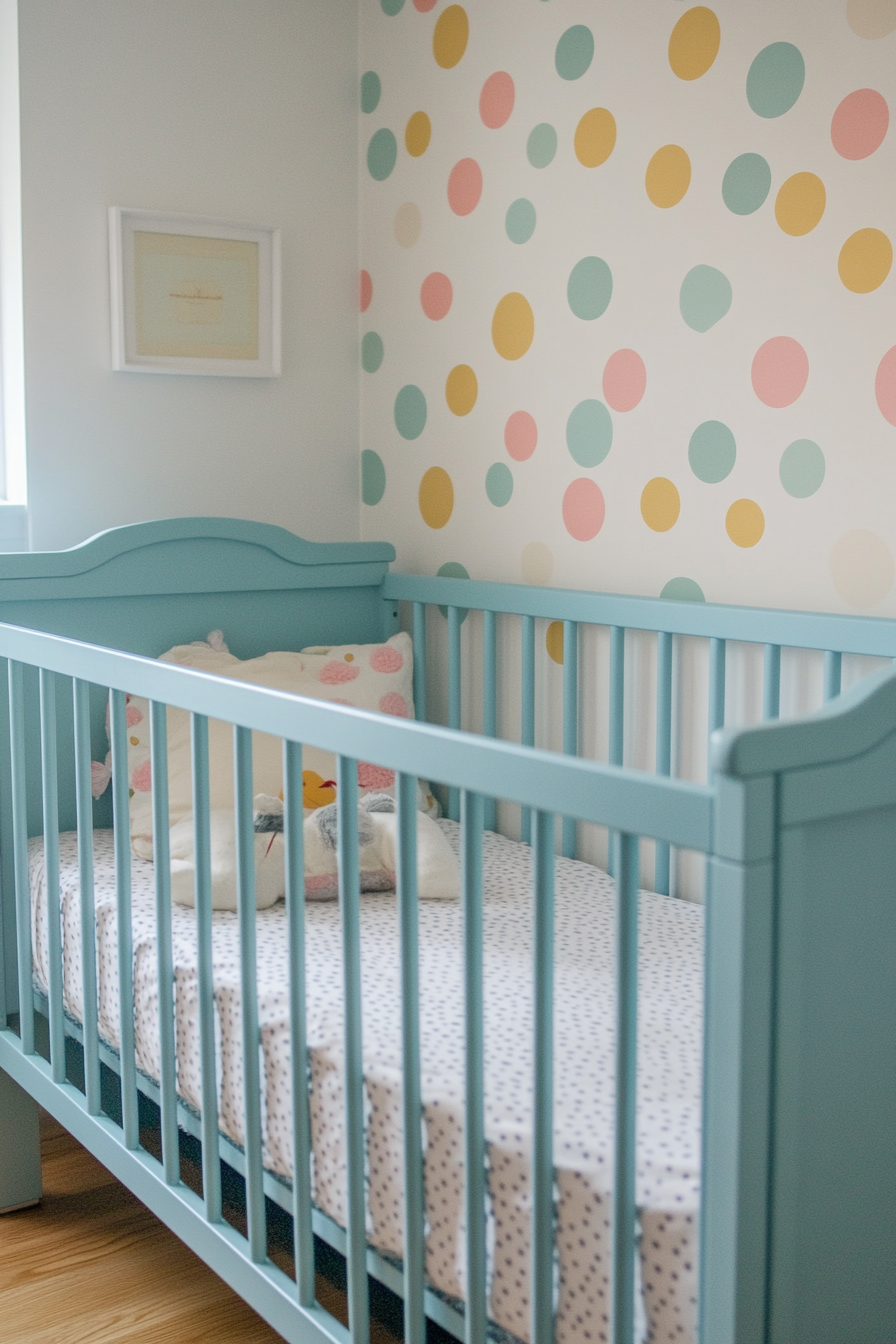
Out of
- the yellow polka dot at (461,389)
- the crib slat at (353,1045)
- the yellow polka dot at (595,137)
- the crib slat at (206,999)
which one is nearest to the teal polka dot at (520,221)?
the yellow polka dot at (595,137)

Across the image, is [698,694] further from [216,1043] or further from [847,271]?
[216,1043]

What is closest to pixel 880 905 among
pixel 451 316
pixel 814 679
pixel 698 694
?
pixel 814 679

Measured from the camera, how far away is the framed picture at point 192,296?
7.00 feet

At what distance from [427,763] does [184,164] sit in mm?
1623

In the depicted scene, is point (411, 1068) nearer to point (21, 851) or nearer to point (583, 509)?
point (21, 851)

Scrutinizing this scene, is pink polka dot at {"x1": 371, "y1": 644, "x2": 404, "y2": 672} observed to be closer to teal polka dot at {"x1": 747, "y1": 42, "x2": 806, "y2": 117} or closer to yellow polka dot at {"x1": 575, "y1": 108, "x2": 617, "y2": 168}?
yellow polka dot at {"x1": 575, "y1": 108, "x2": 617, "y2": 168}

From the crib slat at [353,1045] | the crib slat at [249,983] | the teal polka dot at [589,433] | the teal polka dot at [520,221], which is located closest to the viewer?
the crib slat at [353,1045]

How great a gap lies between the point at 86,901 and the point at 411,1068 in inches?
24.8

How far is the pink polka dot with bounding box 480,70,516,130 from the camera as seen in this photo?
2016 millimetres

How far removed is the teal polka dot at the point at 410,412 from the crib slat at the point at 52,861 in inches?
37.7

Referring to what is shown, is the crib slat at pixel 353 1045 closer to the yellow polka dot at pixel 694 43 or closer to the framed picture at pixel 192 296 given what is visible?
the yellow polka dot at pixel 694 43

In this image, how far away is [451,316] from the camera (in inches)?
86.2

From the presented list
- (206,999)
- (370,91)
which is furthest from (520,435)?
(206,999)

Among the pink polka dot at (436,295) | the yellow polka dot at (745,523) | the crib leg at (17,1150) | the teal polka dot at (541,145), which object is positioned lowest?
the crib leg at (17,1150)
